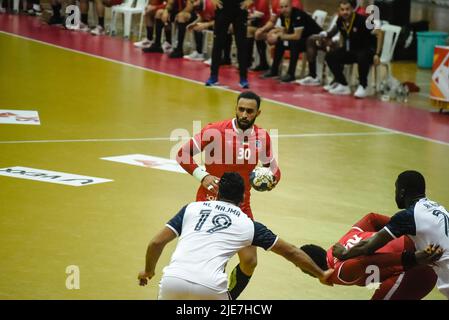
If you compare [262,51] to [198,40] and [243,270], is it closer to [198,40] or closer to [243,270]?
[198,40]

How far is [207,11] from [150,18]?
1.86 meters

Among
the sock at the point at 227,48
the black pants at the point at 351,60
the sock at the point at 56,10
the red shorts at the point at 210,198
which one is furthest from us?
the sock at the point at 56,10

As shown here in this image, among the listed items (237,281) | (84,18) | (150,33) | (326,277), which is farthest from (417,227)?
(84,18)

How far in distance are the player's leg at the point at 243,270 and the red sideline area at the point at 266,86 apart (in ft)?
30.4

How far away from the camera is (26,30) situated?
85.5 feet

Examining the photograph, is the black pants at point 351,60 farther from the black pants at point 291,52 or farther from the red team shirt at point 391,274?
the red team shirt at point 391,274

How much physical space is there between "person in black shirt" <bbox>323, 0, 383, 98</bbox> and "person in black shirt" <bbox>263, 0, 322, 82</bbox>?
973 mm

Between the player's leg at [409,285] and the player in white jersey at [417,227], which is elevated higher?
the player in white jersey at [417,227]

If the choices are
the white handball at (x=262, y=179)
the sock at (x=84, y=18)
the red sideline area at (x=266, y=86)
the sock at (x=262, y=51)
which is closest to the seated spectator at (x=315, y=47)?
the red sideline area at (x=266, y=86)

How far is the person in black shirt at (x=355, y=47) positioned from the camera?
20250 millimetres

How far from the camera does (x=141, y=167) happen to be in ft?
46.3

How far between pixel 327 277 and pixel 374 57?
12.6m

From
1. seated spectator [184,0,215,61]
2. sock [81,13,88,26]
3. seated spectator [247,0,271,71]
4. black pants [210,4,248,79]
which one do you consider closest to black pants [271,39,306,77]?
seated spectator [247,0,271,71]

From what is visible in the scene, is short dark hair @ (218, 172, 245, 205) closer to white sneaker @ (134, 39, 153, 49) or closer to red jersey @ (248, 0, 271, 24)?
red jersey @ (248, 0, 271, 24)
